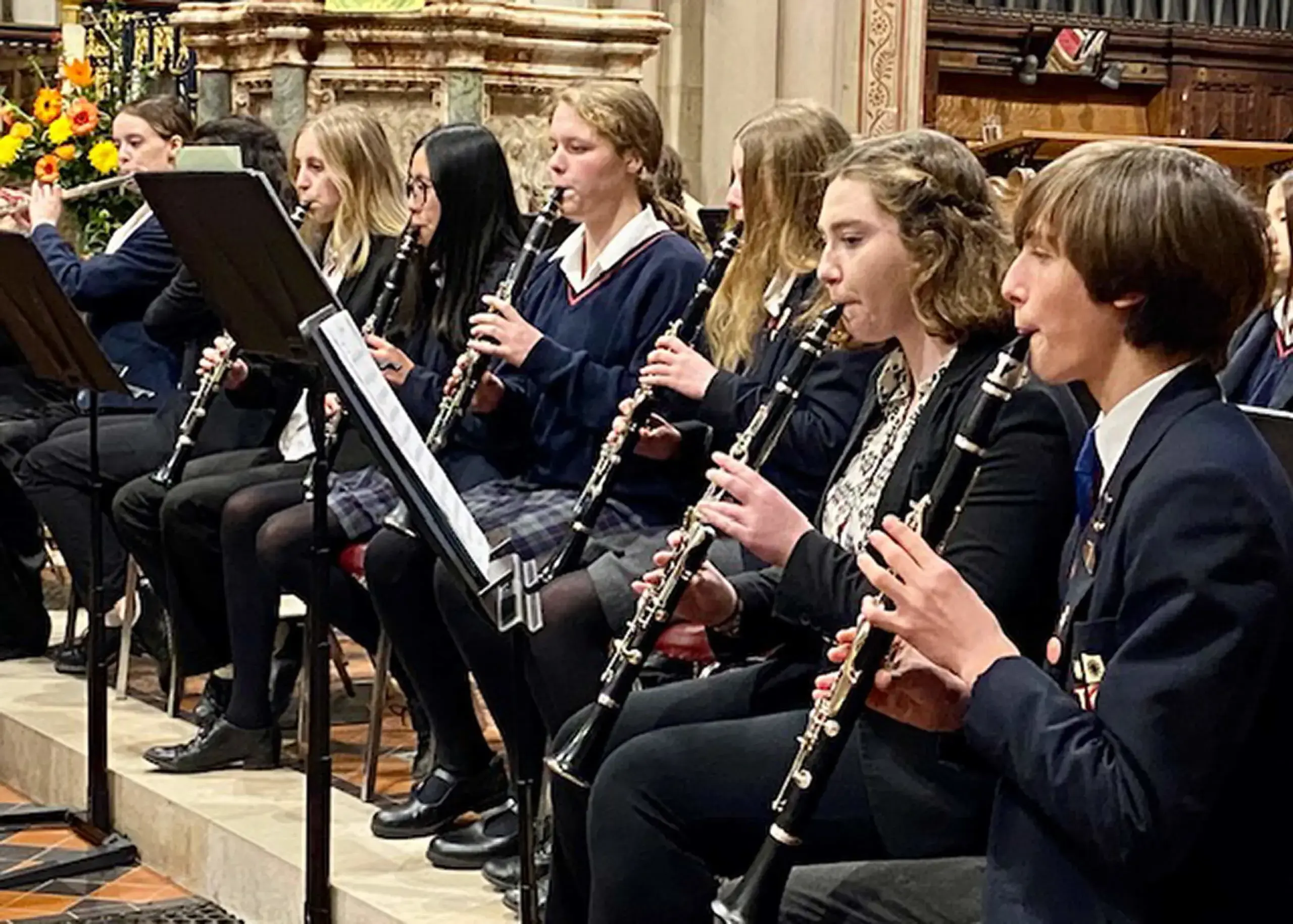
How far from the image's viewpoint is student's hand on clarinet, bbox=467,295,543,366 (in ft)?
12.2

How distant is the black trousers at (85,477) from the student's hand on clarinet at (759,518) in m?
2.70

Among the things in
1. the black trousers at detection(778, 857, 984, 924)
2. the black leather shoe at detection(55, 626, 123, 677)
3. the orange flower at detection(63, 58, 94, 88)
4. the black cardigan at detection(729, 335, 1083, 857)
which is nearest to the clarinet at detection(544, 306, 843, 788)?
the black cardigan at detection(729, 335, 1083, 857)

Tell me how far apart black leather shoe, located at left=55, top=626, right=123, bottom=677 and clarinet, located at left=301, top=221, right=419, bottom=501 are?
122 centimetres

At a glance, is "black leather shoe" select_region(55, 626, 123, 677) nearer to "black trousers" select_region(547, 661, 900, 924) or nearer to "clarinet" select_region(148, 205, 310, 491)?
"clarinet" select_region(148, 205, 310, 491)

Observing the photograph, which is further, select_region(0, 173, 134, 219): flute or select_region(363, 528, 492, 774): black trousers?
select_region(0, 173, 134, 219): flute

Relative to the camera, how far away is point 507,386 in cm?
395

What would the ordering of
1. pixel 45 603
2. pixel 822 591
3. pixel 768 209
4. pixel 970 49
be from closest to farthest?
pixel 822 591
pixel 768 209
pixel 45 603
pixel 970 49

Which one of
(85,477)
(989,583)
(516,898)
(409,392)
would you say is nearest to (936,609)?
(989,583)

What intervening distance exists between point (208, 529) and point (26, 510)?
1353 millimetres

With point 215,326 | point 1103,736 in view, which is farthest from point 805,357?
point 215,326

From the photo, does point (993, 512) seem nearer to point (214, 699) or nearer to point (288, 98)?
point (214, 699)

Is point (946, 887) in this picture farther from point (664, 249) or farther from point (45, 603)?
point (45, 603)

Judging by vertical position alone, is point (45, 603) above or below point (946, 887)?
below

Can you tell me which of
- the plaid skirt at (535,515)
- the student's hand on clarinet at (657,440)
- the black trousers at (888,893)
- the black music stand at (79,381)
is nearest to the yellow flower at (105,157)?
the black music stand at (79,381)
